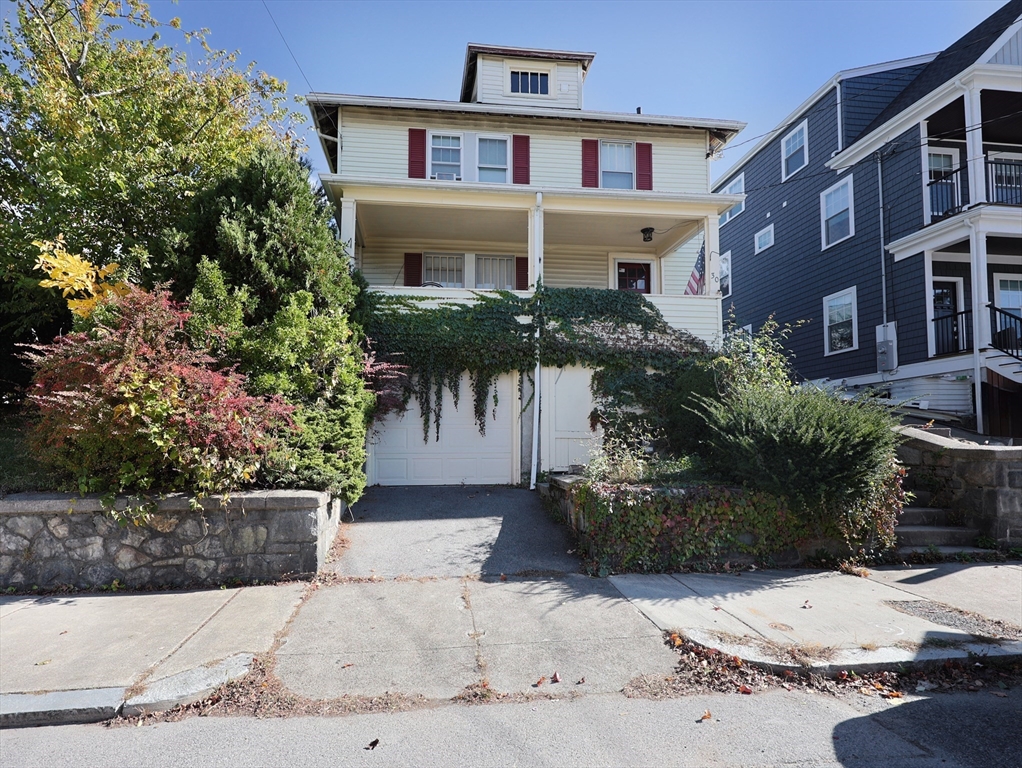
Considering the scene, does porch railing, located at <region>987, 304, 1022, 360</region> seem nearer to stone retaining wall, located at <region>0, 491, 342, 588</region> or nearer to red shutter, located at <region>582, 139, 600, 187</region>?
red shutter, located at <region>582, 139, 600, 187</region>

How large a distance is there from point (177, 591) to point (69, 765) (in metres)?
2.58

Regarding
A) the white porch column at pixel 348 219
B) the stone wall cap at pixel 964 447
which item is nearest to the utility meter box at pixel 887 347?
the stone wall cap at pixel 964 447

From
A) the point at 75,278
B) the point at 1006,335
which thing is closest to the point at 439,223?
the point at 75,278

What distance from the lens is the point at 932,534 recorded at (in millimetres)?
6863

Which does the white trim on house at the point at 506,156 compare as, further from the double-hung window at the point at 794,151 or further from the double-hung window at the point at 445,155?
the double-hung window at the point at 794,151

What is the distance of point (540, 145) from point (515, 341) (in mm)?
6183

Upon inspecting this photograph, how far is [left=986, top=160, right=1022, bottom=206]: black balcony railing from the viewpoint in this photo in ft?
44.1

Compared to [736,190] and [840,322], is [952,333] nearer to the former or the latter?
[840,322]

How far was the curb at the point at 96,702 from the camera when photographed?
11.3 feet

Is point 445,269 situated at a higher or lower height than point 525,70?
lower

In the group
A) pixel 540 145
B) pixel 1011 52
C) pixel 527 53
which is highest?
pixel 527 53

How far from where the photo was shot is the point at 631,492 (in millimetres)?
6242

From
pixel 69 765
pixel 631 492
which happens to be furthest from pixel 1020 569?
pixel 69 765

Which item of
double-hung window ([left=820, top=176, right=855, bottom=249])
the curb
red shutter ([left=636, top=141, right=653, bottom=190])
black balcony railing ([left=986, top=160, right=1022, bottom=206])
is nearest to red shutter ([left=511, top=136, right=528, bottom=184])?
red shutter ([left=636, top=141, right=653, bottom=190])
